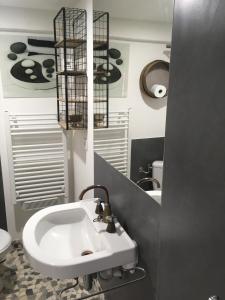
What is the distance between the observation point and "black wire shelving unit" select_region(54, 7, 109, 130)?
1661mm

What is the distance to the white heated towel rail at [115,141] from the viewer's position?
146 centimetres

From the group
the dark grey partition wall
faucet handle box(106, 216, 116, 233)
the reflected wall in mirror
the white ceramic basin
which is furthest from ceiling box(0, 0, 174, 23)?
faucet handle box(106, 216, 116, 233)

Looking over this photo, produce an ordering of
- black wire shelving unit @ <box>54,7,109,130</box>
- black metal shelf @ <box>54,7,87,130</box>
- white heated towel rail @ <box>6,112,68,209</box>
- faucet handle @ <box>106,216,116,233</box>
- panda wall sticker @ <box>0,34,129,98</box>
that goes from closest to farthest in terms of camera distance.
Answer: faucet handle @ <box>106,216,116,233</box>
black wire shelving unit @ <box>54,7,109,130</box>
black metal shelf @ <box>54,7,87,130</box>
panda wall sticker @ <box>0,34,129,98</box>
white heated towel rail @ <box>6,112,68,209</box>

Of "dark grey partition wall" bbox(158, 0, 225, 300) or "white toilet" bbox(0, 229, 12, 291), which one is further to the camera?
"white toilet" bbox(0, 229, 12, 291)

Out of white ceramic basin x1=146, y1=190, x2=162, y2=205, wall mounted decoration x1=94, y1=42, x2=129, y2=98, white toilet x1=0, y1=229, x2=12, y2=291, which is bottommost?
white toilet x1=0, y1=229, x2=12, y2=291

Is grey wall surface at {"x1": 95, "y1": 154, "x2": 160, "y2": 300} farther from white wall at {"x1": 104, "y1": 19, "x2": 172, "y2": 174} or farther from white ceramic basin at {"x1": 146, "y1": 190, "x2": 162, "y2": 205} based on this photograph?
white wall at {"x1": 104, "y1": 19, "x2": 172, "y2": 174}

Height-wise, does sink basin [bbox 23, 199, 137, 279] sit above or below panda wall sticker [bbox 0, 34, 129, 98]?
below

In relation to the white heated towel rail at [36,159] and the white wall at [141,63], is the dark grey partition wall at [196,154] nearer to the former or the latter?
the white wall at [141,63]

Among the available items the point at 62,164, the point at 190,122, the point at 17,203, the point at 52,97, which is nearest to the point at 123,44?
the point at 190,122

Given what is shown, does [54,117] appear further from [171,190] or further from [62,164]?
[171,190]

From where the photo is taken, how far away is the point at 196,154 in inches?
27.4

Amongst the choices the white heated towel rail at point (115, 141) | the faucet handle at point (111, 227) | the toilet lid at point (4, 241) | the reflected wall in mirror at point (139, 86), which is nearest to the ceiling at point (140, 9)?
the reflected wall in mirror at point (139, 86)

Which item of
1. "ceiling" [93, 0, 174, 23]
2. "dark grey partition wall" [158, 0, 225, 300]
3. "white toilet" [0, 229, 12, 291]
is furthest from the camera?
"white toilet" [0, 229, 12, 291]

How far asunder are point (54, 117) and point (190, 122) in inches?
78.3
